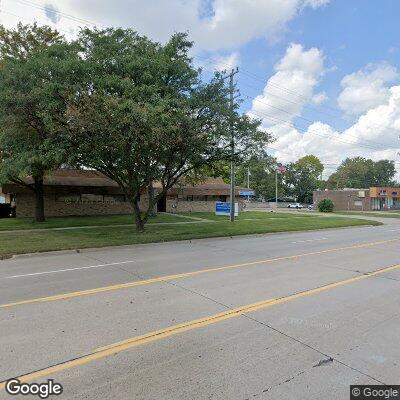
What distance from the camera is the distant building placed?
68.3 meters

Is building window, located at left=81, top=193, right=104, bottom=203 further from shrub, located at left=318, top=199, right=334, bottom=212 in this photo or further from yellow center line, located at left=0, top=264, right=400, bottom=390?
shrub, located at left=318, top=199, right=334, bottom=212

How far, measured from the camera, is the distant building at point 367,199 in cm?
6831

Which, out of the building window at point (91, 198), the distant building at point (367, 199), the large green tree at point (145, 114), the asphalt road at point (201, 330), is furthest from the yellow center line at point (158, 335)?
the distant building at point (367, 199)

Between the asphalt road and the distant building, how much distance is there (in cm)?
6387

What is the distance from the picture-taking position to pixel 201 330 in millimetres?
5133

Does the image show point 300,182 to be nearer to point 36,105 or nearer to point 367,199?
point 367,199

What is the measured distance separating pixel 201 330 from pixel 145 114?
32.9 ft

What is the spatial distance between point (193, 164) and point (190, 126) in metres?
3.86

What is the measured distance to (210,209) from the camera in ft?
133

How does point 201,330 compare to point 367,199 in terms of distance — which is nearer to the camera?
point 201,330

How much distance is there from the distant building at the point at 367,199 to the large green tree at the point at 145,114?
2203 inches

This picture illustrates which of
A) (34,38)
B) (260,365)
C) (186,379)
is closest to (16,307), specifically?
(186,379)

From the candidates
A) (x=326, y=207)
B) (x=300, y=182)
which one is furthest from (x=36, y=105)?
(x=300, y=182)

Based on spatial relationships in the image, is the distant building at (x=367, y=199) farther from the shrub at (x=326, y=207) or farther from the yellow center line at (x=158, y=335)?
the yellow center line at (x=158, y=335)
